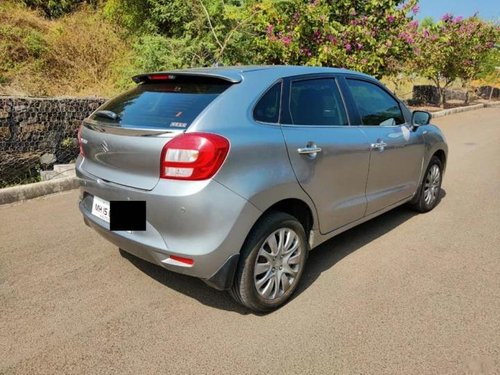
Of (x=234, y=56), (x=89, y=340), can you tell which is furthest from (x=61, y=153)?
(x=234, y=56)

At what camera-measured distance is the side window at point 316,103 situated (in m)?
3.03

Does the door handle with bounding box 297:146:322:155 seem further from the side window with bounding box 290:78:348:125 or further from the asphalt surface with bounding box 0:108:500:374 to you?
the asphalt surface with bounding box 0:108:500:374

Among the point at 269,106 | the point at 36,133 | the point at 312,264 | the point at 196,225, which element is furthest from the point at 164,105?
the point at 36,133

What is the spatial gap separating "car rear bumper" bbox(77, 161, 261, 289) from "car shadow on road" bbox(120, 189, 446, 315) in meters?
0.51

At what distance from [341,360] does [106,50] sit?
1021cm

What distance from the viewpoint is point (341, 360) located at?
2.44m

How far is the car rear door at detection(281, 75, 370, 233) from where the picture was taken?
9.60 feet

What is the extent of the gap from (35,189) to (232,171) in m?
3.85

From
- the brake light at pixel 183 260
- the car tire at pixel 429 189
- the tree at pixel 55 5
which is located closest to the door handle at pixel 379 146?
the car tire at pixel 429 189

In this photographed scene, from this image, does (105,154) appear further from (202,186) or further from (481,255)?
(481,255)

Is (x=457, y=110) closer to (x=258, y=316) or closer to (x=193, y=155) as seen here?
(x=258, y=316)

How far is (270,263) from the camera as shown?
9.28 ft

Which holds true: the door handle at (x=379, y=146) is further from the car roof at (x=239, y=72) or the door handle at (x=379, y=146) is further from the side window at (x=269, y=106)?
the side window at (x=269, y=106)

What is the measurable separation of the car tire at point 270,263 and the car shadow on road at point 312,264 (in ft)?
0.65
